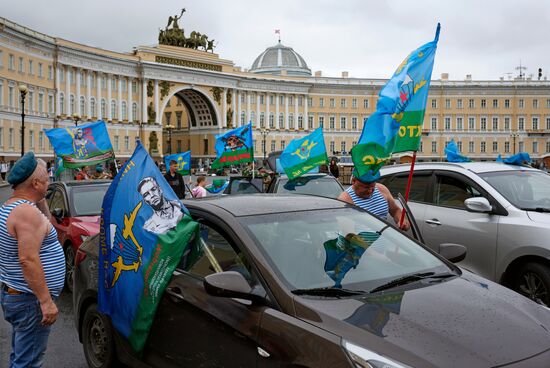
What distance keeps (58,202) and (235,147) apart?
8655mm

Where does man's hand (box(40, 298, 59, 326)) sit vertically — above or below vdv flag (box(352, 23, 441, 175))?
below

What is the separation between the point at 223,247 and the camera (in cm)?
395

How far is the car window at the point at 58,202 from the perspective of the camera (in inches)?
364

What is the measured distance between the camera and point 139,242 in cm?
418

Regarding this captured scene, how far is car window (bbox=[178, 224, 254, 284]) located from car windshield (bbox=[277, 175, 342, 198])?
7.66 metres

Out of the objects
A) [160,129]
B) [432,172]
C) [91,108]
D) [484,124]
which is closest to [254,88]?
[160,129]

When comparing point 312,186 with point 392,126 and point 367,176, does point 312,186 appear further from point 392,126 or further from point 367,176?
point 392,126

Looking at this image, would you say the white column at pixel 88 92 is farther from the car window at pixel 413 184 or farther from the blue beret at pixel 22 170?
the blue beret at pixel 22 170

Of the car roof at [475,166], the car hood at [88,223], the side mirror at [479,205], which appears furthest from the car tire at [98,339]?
the car roof at [475,166]

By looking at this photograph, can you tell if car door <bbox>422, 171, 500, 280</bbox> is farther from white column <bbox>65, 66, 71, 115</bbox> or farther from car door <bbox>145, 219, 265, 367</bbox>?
white column <bbox>65, 66, 71, 115</bbox>

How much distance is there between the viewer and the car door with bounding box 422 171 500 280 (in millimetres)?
6480

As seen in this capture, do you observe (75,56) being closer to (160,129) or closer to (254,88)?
(160,129)

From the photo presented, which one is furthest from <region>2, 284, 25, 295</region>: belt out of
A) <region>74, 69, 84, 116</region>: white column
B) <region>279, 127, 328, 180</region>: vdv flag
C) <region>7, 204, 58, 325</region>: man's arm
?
<region>74, 69, 84, 116</region>: white column

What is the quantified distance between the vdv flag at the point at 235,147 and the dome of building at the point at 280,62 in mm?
83697
